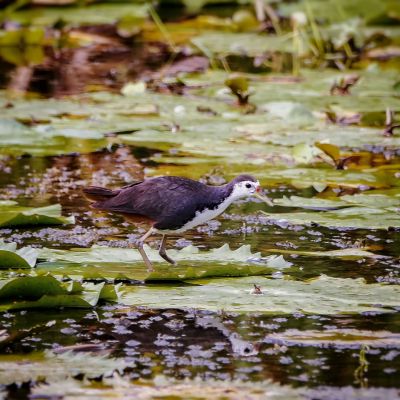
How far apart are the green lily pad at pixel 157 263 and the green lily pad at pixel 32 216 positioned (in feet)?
2.25

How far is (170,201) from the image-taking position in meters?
5.38

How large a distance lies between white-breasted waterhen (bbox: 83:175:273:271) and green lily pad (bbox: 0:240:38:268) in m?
0.58

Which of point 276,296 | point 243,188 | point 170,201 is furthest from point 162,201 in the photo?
point 276,296

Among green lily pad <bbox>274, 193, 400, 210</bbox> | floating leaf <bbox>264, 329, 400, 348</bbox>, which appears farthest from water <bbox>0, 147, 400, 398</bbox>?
green lily pad <bbox>274, 193, 400, 210</bbox>

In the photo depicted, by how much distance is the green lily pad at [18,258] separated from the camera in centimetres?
490

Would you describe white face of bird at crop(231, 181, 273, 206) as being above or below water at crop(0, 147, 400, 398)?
above

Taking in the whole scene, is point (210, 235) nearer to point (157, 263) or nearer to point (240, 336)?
point (157, 263)

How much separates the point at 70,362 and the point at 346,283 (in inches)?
59.8

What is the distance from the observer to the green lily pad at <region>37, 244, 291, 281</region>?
16.1 feet

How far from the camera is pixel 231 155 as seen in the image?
25.3 feet

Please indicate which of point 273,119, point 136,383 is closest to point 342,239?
point 136,383

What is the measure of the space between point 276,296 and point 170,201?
3.08 ft

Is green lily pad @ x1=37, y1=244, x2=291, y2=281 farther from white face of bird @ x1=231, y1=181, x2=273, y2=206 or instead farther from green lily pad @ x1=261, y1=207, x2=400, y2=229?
Answer: green lily pad @ x1=261, y1=207, x2=400, y2=229

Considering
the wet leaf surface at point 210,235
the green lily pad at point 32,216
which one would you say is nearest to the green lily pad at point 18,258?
the wet leaf surface at point 210,235
